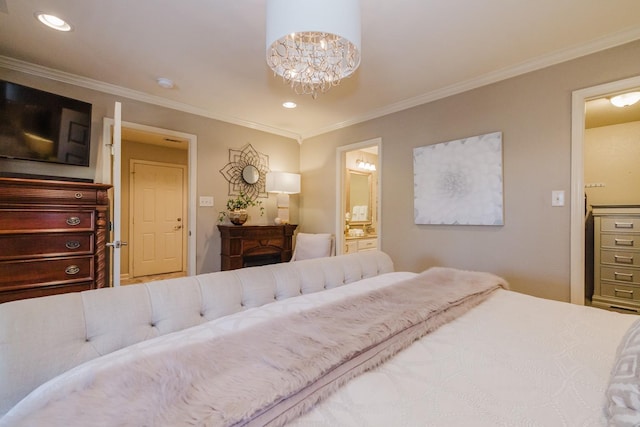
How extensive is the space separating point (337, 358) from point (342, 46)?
5.24ft

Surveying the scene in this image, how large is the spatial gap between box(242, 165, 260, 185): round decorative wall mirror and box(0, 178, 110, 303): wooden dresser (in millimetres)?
1817

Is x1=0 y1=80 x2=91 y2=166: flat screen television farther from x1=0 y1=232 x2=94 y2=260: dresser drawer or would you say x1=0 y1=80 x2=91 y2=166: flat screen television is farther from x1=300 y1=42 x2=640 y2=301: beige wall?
x1=300 y1=42 x2=640 y2=301: beige wall

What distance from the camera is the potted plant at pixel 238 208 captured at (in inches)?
142

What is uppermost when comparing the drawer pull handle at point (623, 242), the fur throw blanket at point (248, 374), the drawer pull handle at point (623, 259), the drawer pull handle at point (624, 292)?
the drawer pull handle at point (623, 242)

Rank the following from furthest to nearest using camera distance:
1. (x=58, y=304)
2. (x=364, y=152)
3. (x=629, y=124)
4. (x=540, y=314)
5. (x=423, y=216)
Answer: (x=364, y=152)
(x=629, y=124)
(x=423, y=216)
(x=540, y=314)
(x=58, y=304)

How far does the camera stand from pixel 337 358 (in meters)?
0.78

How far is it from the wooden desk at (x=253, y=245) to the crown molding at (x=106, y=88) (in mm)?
1475

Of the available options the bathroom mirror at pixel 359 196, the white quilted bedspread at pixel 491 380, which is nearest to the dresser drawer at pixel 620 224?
the white quilted bedspread at pixel 491 380

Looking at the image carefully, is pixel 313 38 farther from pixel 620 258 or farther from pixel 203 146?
pixel 620 258

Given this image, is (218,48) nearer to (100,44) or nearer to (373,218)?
(100,44)

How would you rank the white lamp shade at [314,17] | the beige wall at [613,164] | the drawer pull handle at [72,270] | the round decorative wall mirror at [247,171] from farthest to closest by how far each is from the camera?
the round decorative wall mirror at [247,171] → the beige wall at [613,164] → the drawer pull handle at [72,270] → the white lamp shade at [314,17]

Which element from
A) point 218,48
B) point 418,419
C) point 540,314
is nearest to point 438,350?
point 418,419

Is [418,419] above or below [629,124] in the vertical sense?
below

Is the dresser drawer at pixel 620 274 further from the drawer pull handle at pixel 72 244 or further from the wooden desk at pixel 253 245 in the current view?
the drawer pull handle at pixel 72 244
